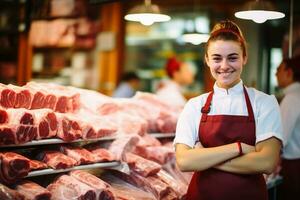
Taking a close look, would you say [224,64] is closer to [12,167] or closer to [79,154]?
[79,154]

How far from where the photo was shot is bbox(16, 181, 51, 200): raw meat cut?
3145 millimetres

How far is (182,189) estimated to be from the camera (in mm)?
4156

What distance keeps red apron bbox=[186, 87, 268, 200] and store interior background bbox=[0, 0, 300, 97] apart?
5.41 m

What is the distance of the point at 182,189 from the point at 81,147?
2.81 feet

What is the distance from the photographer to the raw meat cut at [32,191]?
3.14 m

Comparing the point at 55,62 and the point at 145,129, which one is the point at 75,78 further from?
the point at 145,129

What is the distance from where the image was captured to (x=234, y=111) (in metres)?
3.20

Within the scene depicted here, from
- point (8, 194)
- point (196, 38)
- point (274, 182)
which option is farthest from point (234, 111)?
point (196, 38)

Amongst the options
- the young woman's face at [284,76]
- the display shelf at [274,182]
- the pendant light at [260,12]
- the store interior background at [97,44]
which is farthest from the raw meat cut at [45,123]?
the store interior background at [97,44]

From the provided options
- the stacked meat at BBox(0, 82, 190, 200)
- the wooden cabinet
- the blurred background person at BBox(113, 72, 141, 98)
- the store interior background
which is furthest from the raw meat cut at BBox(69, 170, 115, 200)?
the wooden cabinet

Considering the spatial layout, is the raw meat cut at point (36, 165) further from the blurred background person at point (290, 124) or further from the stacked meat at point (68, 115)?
the blurred background person at point (290, 124)

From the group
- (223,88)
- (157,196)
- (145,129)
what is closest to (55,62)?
(145,129)

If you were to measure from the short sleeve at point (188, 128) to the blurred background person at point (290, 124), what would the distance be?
6.07 ft

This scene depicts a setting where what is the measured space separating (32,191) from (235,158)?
1179 mm
